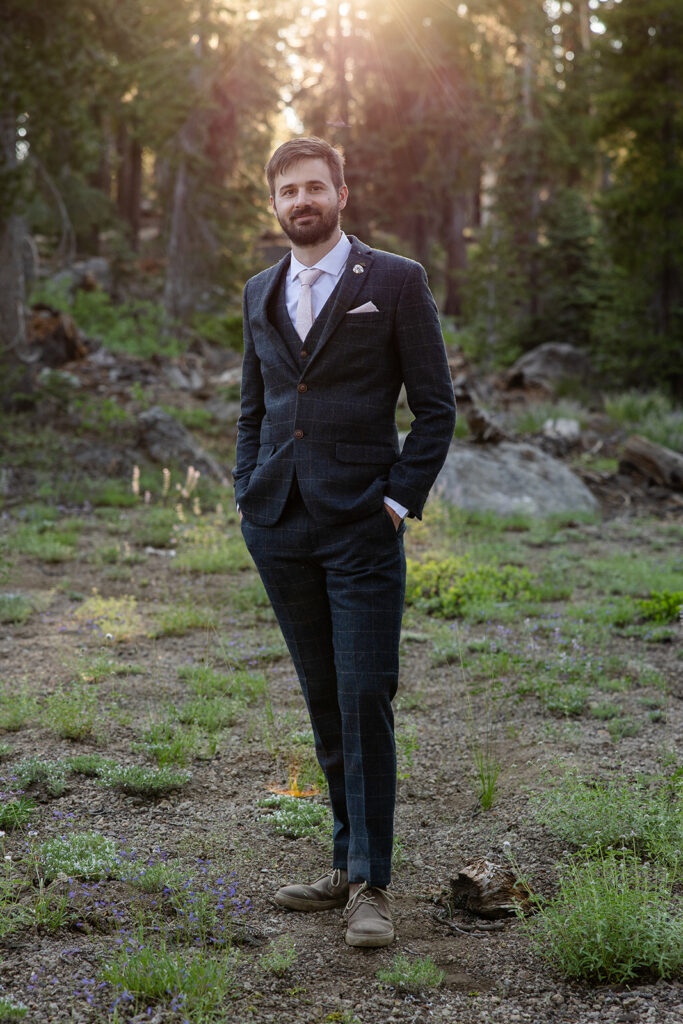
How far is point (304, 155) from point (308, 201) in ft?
0.45

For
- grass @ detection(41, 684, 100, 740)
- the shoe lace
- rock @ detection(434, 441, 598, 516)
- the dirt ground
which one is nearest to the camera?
the dirt ground

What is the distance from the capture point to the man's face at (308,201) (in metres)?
2.96

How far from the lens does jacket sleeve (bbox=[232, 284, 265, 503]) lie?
3268 mm

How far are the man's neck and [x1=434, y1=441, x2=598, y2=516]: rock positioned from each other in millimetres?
7166

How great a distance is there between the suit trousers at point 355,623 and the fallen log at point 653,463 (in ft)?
32.1

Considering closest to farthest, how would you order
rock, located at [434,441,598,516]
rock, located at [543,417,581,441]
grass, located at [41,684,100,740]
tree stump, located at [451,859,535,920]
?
tree stump, located at [451,859,535,920] < grass, located at [41,684,100,740] < rock, located at [434,441,598,516] < rock, located at [543,417,581,441]

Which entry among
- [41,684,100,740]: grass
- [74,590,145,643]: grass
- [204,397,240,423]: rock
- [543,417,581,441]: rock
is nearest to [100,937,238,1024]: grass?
[41,684,100,740]: grass

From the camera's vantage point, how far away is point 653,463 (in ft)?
39.7

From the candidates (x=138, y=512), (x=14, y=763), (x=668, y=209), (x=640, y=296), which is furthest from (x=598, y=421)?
(x=14, y=763)

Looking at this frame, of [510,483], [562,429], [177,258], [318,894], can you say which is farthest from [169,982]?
[177,258]

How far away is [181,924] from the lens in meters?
2.95

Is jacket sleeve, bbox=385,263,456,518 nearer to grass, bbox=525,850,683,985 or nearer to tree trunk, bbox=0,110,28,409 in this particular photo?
grass, bbox=525,850,683,985

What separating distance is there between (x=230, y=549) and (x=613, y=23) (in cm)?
1423

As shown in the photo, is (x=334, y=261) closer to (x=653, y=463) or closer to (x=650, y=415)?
(x=653, y=463)
